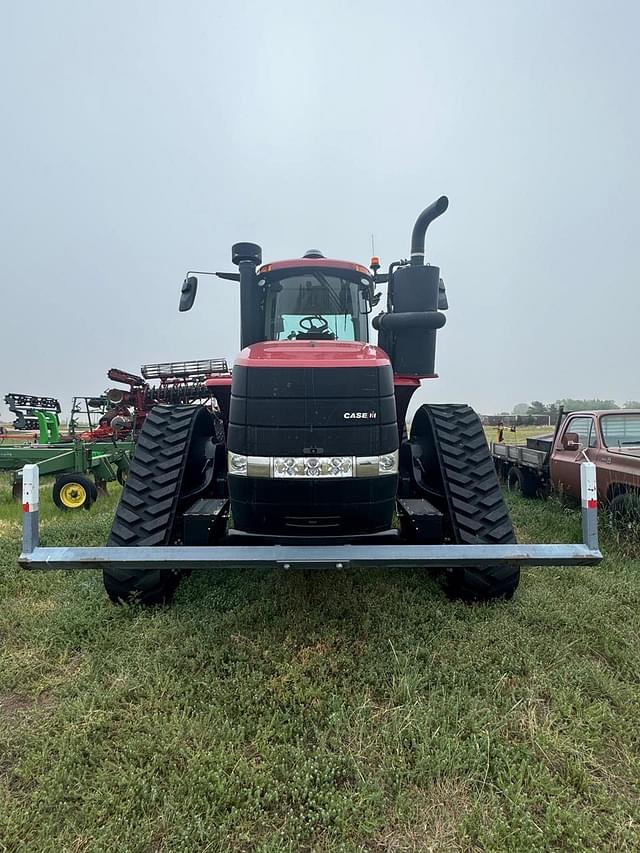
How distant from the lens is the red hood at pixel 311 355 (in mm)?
2928

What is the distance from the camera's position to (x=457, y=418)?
3.94 metres

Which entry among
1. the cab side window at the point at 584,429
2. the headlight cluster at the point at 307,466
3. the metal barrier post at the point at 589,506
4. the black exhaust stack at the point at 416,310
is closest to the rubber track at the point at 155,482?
the headlight cluster at the point at 307,466

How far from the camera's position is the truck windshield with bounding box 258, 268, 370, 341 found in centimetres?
396

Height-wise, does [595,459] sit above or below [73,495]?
above

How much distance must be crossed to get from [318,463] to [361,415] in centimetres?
37

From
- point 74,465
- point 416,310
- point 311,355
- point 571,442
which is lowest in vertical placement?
point 74,465

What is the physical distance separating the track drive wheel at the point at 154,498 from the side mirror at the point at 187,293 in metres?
0.95

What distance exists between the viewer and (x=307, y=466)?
2809 mm

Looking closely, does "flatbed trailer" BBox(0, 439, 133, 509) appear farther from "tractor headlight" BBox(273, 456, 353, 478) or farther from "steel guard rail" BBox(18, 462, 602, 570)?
"tractor headlight" BBox(273, 456, 353, 478)

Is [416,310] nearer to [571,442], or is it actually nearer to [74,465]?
[571,442]

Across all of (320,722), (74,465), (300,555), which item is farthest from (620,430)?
(74,465)

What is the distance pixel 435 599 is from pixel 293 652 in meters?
1.17

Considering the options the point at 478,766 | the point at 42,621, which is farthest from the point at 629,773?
the point at 42,621

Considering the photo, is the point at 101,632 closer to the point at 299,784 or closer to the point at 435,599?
the point at 299,784
